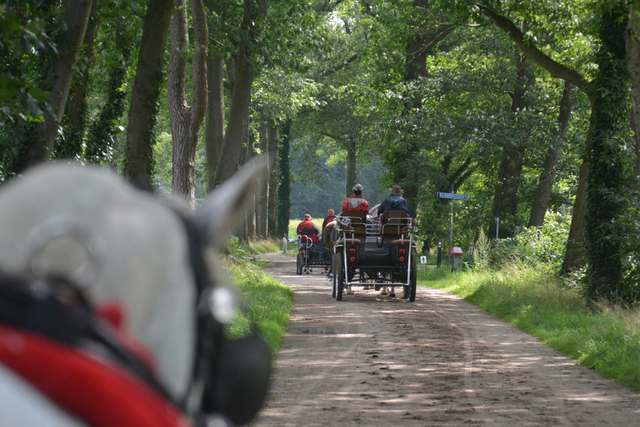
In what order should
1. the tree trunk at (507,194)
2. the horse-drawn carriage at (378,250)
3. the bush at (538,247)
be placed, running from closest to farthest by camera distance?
the horse-drawn carriage at (378,250) < the bush at (538,247) < the tree trunk at (507,194)

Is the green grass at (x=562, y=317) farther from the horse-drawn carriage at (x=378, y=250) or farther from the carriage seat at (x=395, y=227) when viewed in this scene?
the carriage seat at (x=395, y=227)

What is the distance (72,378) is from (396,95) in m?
22.2

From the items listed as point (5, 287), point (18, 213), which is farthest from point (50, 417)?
point (18, 213)

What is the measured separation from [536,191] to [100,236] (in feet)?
77.6

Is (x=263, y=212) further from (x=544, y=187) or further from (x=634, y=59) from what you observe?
(x=634, y=59)

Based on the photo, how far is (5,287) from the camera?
2.40ft

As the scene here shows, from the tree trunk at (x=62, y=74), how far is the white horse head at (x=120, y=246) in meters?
7.23

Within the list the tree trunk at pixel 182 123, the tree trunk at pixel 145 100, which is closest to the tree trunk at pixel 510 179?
the tree trunk at pixel 182 123

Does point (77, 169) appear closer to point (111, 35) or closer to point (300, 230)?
point (111, 35)

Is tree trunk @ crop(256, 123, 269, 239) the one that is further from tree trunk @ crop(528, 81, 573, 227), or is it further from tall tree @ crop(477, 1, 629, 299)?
tall tree @ crop(477, 1, 629, 299)

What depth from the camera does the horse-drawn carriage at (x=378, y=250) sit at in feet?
44.4

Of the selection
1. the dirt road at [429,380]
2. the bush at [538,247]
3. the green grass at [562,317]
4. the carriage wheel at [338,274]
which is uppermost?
the bush at [538,247]

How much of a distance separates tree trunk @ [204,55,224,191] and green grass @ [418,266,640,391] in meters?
8.48

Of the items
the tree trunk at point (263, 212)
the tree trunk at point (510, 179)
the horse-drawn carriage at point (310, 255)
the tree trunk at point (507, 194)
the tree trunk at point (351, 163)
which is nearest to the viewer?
the horse-drawn carriage at point (310, 255)
